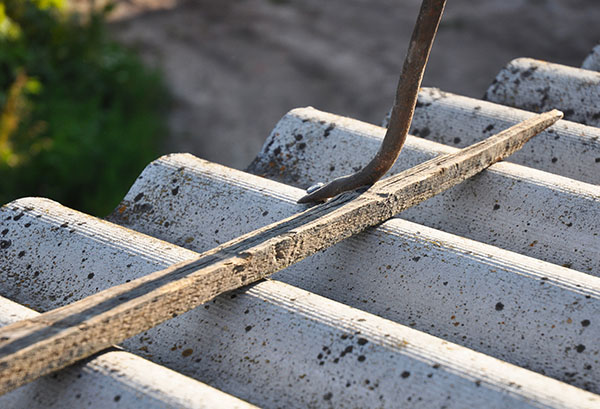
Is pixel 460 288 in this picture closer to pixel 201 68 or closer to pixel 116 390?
pixel 116 390

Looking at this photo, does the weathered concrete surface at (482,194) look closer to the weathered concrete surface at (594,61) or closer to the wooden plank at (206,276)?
the wooden plank at (206,276)

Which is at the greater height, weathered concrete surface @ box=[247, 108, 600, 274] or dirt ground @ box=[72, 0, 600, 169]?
dirt ground @ box=[72, 0, 600, 169]

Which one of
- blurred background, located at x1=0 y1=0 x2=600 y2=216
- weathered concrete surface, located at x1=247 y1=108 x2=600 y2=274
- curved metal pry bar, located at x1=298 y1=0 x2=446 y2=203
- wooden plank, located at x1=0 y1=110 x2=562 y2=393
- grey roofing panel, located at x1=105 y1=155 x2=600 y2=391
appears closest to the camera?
wooden plank, located at x1=0 y1=110 x2=562 y2=393

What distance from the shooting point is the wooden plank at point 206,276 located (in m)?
1.11

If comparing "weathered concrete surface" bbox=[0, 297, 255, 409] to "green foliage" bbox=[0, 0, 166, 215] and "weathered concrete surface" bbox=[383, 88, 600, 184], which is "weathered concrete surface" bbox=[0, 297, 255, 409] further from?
"green foliage" bbox=[0, 0, 166, 215]

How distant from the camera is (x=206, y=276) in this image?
1.29 metres

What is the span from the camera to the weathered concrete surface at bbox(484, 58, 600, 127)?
2281 millimetres

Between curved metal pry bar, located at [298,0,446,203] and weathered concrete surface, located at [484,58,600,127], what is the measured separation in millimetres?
871

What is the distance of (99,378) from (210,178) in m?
0.78

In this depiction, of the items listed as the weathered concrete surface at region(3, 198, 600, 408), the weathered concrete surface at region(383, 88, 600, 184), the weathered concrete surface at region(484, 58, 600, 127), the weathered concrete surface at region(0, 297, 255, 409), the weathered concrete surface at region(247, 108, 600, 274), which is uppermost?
the weathered concrete surface at region(484, 58, 600, 127)

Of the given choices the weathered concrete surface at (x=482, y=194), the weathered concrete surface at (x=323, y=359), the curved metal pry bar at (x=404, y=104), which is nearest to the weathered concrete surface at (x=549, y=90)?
the weathered concrete surface at (x=482, y=194)

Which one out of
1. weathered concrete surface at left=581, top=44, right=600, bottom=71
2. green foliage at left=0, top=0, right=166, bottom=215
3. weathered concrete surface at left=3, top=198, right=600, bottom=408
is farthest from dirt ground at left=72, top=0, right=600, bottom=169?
weathered concrete surface at left=3, top=198, right=600, bottom=408

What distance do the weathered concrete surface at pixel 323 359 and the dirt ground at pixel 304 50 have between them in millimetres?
4942

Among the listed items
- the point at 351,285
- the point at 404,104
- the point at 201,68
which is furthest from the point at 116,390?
the point at 201,68
